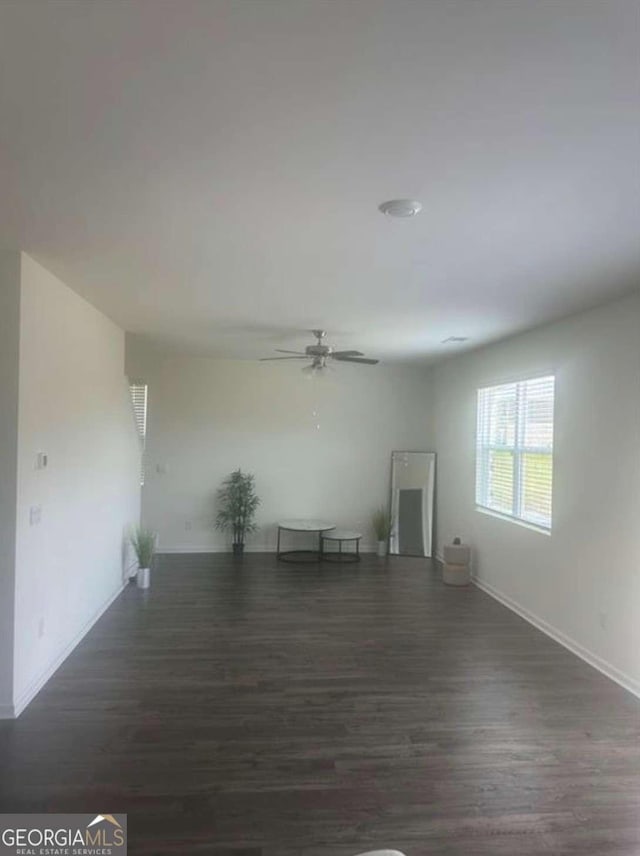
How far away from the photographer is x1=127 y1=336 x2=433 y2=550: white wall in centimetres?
→ 723

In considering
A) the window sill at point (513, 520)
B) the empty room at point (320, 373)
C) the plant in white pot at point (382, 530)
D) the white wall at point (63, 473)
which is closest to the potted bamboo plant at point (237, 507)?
the empty room at point (320, 373)

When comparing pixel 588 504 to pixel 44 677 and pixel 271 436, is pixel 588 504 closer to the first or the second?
pixel 44 677

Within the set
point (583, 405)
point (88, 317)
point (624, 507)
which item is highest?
point (88, 317)

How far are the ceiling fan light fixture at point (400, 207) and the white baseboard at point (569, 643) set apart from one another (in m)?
3.28

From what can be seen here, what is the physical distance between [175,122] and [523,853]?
2.98 meters

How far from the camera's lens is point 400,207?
7.48ft

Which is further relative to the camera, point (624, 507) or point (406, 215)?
point (624, 507)

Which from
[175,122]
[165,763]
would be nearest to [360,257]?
[175,122]

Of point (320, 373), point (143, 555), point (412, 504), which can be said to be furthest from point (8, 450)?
point (412, 504)

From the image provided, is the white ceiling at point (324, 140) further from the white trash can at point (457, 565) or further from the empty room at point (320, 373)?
the white trash can at point (457, 565)

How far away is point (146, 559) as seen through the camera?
18.4 ft

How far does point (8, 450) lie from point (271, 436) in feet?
15.2

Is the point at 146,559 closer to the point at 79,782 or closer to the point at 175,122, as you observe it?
the point at 79,782

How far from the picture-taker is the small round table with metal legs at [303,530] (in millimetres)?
6992
